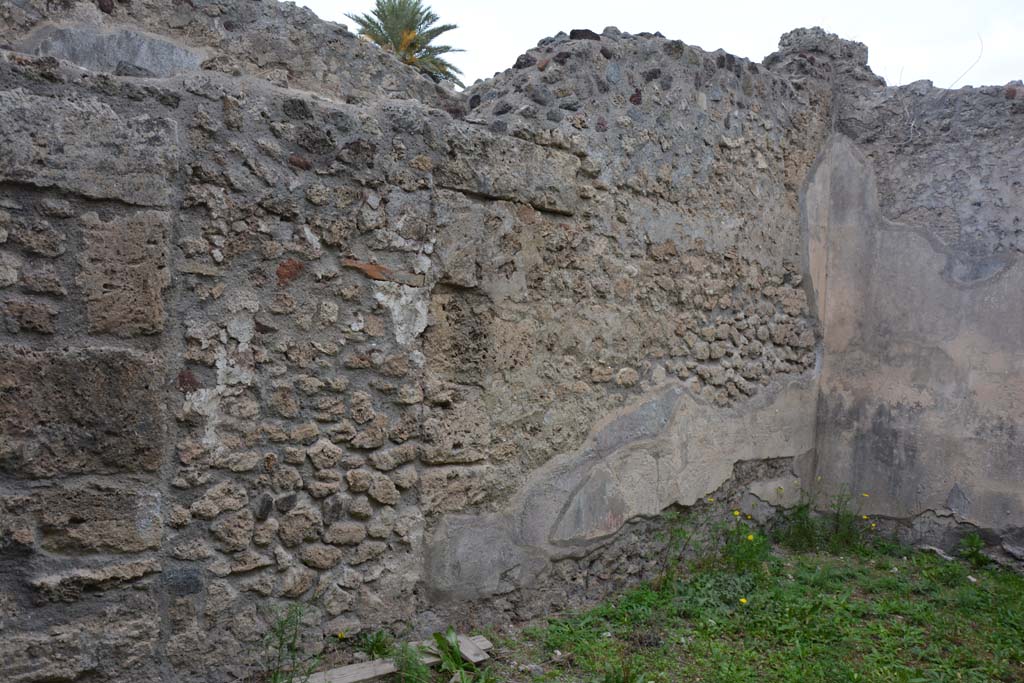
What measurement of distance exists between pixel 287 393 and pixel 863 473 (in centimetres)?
361

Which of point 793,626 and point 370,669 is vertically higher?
point 370,669

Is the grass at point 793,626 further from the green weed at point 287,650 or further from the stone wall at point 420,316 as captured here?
the green weed at point 287,650

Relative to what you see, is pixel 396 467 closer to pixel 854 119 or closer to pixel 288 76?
pixel 288 76

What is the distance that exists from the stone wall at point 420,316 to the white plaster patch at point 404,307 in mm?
14

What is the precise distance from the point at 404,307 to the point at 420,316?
0.07 meters

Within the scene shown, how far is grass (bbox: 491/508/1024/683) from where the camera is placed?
A: 10.4 feet

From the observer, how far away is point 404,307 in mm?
3010

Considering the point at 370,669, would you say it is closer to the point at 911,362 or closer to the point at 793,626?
the point at 793,626

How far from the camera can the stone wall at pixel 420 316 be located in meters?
2.38

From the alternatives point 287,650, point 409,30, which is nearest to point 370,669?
point 287,650

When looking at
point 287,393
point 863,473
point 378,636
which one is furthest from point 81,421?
point 863,473

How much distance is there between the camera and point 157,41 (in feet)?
11.0

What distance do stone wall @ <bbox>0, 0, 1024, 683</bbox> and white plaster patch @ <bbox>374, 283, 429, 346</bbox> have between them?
0.6 inches

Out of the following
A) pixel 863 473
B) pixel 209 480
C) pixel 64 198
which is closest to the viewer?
pixel 64 198
